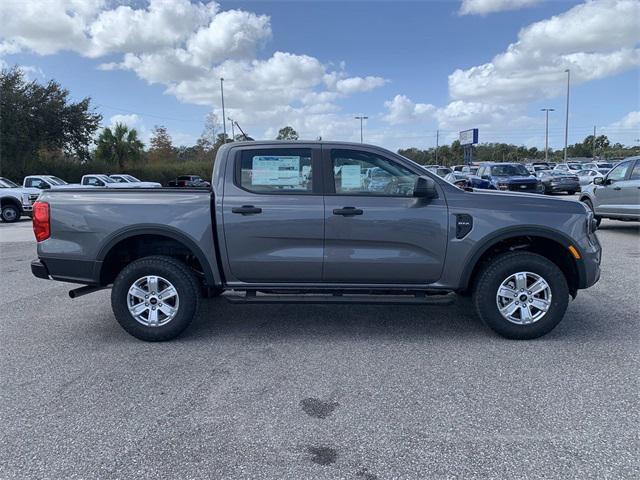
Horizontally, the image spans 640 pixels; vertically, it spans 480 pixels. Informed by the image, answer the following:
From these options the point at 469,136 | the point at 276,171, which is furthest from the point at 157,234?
the point at 469,136

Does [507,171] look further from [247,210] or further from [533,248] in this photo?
[247,210]

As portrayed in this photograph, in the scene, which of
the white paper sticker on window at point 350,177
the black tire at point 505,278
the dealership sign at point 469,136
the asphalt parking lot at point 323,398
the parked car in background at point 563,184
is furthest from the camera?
the dealership sign at point 469,136

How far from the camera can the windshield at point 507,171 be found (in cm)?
2186

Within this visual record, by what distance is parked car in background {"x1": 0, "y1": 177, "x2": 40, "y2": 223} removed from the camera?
57.4 feet

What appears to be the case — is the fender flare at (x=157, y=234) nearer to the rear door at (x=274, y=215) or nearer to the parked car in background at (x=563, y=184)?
the rear door at (x=274, y=215)

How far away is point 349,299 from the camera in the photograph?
15.0 feet

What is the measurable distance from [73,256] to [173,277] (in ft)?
3.27

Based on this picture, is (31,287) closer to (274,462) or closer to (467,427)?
(274,462)

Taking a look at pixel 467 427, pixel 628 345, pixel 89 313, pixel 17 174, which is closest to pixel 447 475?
pixel 467 427

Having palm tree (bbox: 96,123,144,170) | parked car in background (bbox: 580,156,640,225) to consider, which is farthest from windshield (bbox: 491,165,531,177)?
palm tree (bbox: 96,123,144,170)

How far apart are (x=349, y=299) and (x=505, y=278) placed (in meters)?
1.46

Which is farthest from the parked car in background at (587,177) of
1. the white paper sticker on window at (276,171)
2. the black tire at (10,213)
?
the black tire at (10,213)

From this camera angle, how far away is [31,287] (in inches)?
272

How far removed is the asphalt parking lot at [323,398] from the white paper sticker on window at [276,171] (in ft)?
4.97
